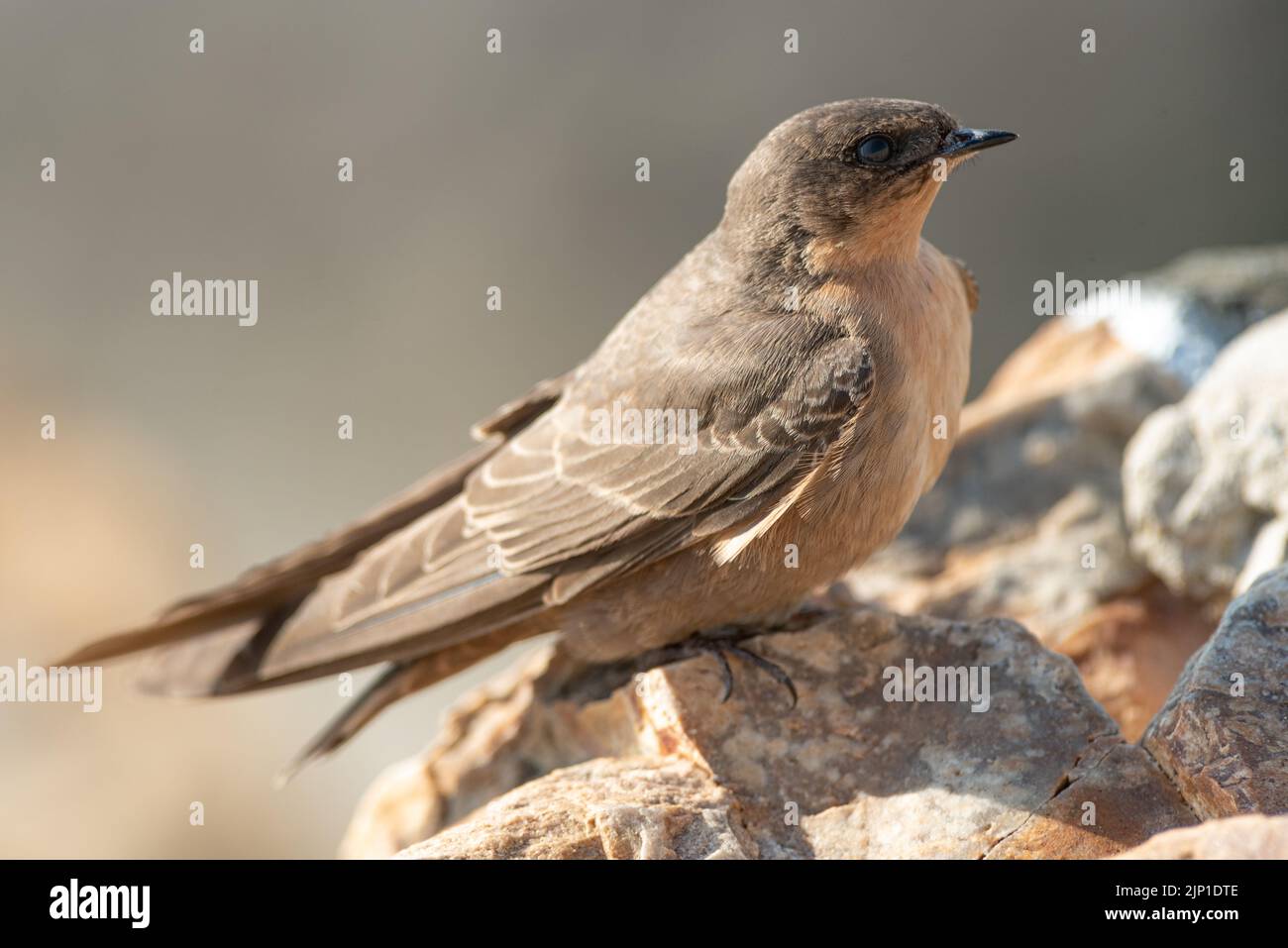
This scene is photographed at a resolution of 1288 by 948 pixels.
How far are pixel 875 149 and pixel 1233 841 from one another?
93.7 inches

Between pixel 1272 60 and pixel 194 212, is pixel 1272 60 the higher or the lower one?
the higher one

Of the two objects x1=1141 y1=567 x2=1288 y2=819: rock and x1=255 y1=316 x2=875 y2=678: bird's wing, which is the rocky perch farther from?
x1=255 y1=316 x2=875 y2=678: bird's wing

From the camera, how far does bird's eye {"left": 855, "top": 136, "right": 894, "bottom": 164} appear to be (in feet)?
14.1

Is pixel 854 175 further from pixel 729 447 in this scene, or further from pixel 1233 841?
pixel 1233 841

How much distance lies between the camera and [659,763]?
430cm

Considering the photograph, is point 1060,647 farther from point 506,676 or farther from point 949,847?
point 506,676

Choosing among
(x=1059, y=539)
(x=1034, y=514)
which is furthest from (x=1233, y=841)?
(x=1034, y=514)

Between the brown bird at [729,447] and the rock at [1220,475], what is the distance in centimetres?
100

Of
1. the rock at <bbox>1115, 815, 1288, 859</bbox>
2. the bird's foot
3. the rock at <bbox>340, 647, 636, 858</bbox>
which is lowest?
the rock at <bbox>340, 647, 636, 858</bbox>

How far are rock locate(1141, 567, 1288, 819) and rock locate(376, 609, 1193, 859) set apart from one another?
0.12 m

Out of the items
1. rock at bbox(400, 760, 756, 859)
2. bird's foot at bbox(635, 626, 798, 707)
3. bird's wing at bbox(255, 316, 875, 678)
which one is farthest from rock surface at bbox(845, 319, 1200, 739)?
rock at bbox(400, 760, 756, 859)

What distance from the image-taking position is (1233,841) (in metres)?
3.03
